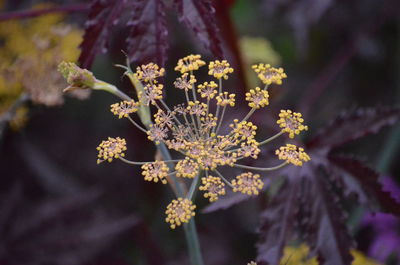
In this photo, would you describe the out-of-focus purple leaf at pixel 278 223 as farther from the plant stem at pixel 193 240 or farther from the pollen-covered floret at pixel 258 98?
the pollen-covered floret at pixel 258 98

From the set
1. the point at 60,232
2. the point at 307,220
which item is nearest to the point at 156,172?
the point at 307,220

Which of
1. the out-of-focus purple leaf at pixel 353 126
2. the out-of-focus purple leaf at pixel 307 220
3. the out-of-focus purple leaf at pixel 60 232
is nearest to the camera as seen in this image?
the out-of-focus purple leaf at pixel 307 220

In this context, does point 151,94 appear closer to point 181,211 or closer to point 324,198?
point 181,211

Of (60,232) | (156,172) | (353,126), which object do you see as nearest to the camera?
(156,172)

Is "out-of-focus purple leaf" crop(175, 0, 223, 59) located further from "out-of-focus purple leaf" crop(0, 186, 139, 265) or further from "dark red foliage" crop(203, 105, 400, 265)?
"out-of-focus purple leaf" crop(0, 186, 139, 265)

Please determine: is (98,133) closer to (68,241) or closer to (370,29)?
(68,241)

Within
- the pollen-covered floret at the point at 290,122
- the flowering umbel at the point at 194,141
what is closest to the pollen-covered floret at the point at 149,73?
the flowering umbel at the point at 194,141
